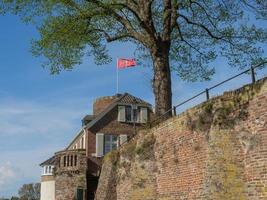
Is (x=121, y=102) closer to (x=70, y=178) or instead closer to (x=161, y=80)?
(x=70, y=178)

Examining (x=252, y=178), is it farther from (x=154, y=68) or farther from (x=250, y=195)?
(x=154, y=68)

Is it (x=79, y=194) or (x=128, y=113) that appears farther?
(x=128, y=113)

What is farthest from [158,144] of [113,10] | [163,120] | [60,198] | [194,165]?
[60,198]

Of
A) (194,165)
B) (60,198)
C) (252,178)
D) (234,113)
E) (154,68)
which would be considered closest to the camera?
(252,178)

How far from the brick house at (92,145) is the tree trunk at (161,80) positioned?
1101 cm

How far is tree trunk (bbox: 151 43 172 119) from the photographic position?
76.7ft

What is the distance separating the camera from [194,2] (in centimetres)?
2505

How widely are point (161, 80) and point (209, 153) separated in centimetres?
811

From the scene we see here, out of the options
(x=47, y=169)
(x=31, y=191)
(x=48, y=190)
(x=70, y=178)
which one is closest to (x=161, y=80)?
(x=70, y=178)

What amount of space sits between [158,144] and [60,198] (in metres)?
18.8

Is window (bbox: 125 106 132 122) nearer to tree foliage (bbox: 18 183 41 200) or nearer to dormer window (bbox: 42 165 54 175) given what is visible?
dormer window (bbox: 42 165 54 175)

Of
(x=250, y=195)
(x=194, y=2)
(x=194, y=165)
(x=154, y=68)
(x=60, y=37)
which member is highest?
(x=194, y=2)

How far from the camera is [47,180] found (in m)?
48.9

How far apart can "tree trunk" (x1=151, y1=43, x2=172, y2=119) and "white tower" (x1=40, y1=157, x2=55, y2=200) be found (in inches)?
1034
